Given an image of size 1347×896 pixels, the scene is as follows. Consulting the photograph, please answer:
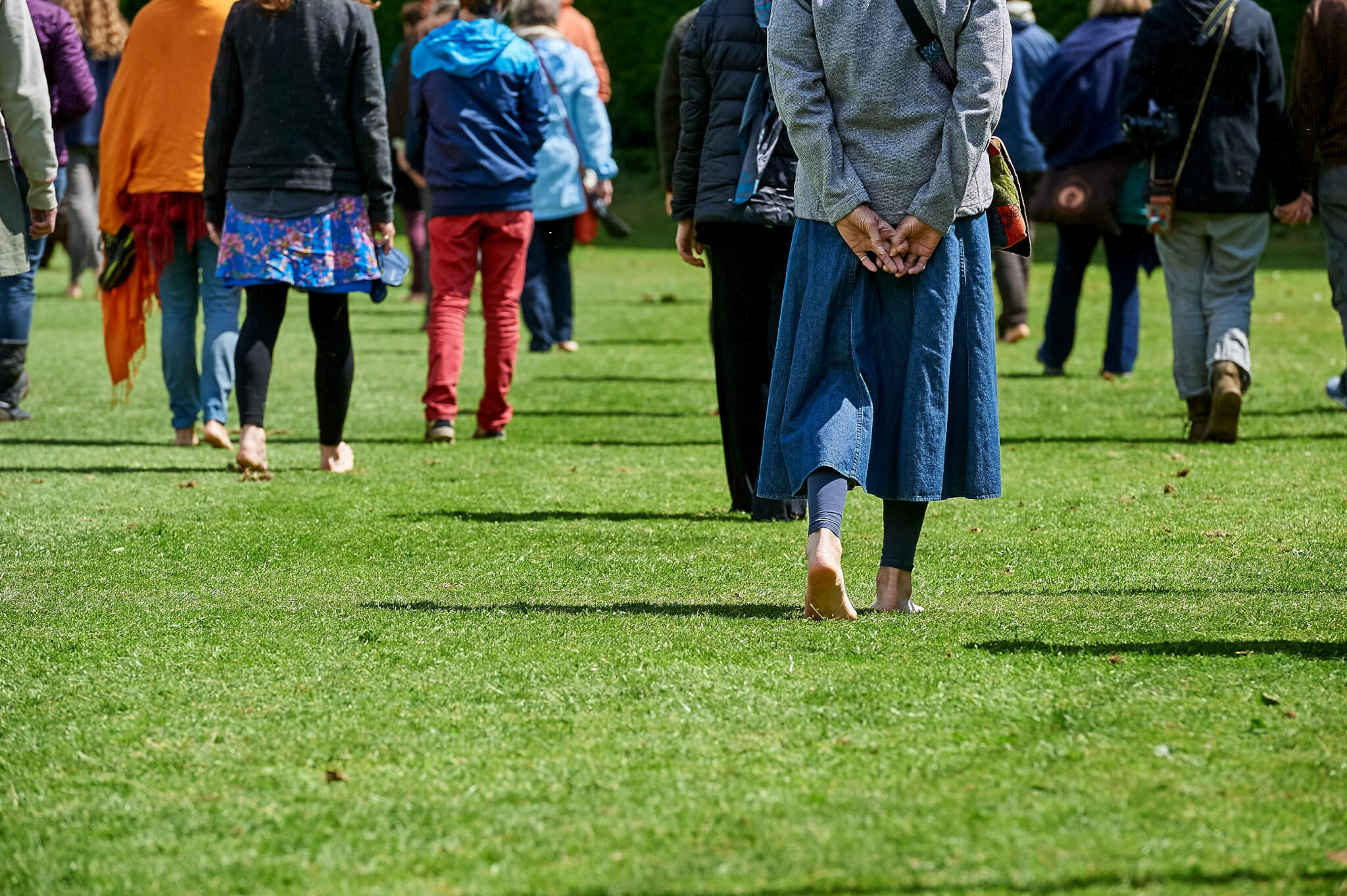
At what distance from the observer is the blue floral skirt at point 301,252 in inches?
282

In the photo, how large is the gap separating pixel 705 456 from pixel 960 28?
3928 mm

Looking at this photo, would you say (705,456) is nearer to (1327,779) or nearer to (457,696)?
(457,696)

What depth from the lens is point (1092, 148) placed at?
10.9 meters

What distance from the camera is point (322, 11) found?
719 centimetres

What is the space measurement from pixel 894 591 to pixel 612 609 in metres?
0.74

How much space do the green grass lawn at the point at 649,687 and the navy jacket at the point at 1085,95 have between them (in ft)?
11.7

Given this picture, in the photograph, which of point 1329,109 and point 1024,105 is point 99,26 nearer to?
point 1024,105

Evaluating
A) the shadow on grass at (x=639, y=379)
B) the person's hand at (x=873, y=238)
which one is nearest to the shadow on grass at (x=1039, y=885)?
the person's hand at (x=873, y=238)

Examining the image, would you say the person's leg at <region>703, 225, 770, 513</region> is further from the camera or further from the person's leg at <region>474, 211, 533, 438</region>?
the camera

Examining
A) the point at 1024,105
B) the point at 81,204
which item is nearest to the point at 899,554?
the point at 1024,105

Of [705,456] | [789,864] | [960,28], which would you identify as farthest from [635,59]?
[789,864]

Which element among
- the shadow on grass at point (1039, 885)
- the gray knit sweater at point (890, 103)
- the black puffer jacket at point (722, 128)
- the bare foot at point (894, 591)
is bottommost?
the bare foot at point (894, 591)

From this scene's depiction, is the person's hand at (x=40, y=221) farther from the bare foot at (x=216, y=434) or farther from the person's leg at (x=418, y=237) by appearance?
the person's leg at (x=418, y=237)

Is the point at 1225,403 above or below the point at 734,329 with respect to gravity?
below
